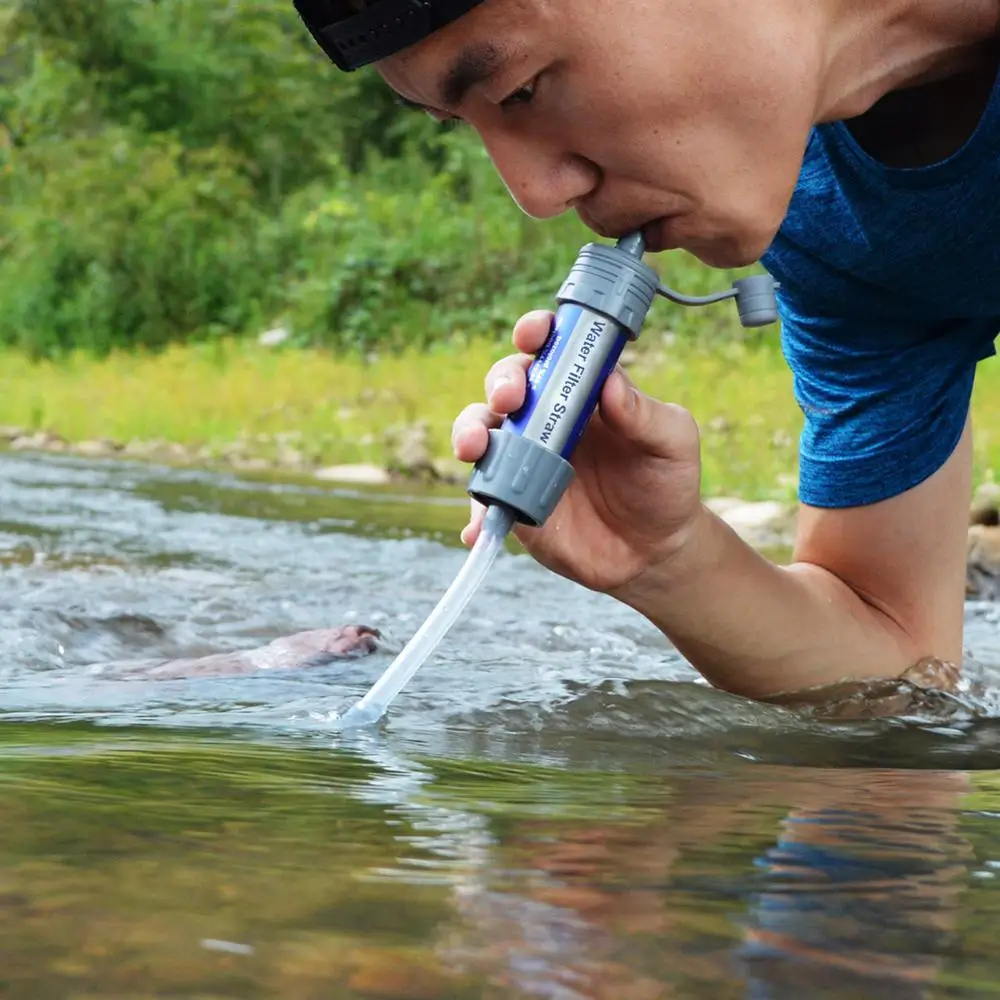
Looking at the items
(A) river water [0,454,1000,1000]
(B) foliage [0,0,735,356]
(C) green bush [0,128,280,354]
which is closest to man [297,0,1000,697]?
(A) river water [0,454,1000,1000]

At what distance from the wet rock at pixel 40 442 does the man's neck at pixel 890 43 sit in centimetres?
626

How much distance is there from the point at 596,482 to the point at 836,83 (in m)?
0.51

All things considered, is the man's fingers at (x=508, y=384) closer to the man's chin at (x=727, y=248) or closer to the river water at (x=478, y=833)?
the man's chin at (x=727, y=248)

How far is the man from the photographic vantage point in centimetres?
144

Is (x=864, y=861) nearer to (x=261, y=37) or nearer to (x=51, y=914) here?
(x=51, y=914)

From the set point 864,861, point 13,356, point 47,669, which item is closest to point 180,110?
point 13,356

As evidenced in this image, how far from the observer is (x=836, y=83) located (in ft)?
5.26

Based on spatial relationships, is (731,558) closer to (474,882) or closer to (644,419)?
(644,419)

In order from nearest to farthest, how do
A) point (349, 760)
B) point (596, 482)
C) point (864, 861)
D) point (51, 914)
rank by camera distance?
point (51, 914), point (864, 861), point (349, 760), point (596, 482)

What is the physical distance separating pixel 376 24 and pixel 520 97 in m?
0.14

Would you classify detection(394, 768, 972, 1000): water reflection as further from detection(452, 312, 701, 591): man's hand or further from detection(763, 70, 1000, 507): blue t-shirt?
detection(763, 70, 1000, 507): blue t-shirt

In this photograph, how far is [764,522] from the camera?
448 cm

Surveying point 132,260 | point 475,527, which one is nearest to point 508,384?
point 475,527

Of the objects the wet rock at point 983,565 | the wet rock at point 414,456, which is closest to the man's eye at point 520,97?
the wet rock at point 983,565
